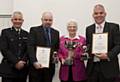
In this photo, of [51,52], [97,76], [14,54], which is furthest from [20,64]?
[97,76]

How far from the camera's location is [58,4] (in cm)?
404

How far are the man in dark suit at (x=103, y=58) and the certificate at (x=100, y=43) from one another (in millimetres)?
40

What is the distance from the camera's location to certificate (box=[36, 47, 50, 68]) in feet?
10.5

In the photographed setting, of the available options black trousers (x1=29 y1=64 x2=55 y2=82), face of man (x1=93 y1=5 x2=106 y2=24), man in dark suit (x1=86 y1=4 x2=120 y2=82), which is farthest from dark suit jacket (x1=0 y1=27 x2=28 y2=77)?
face of man (x1=93 y1=5 x2=106 y2=24)

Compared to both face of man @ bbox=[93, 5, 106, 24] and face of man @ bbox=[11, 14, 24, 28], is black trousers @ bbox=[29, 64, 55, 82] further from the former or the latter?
face of man @ bbox=[93, 5, 106, 24]

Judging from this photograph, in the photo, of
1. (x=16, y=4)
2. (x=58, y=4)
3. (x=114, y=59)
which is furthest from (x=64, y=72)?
(x=16, y=4)

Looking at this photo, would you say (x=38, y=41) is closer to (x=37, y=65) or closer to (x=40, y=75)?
(x=37, y=65)

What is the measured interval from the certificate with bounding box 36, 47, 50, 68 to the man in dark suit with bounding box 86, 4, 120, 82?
1.63 feet

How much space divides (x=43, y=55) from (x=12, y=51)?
39cm

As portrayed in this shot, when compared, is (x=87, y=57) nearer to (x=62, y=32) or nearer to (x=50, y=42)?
(x=50, y=42)

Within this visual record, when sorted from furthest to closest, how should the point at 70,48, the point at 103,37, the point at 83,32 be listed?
1. the point at 83,32
2. the point at 70,48
3. the point at 103,37

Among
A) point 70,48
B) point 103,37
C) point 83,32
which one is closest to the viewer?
point 103,37

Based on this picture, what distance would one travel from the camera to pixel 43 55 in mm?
3189

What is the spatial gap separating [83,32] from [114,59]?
1.01m
